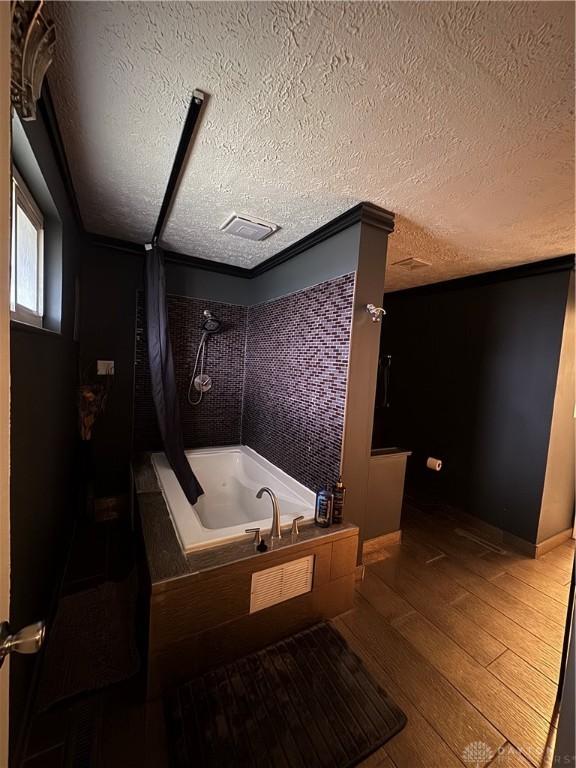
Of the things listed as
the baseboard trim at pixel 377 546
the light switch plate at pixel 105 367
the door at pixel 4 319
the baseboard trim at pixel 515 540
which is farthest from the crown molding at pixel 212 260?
the baseboard trim at pixel 515 540

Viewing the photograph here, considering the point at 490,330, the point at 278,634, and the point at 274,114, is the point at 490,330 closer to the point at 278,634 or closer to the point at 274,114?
the point at 274,114

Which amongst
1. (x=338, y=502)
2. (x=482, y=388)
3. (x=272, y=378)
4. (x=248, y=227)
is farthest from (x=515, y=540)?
(x=248, y=227)

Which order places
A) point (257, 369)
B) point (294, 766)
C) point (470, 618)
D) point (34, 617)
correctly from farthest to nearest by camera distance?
point (257, 369)
point (470, 618)
point (34, 617)
point (294, 766)

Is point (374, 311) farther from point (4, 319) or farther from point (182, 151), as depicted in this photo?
point (4, 319)

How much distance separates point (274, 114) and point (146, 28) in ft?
1.49

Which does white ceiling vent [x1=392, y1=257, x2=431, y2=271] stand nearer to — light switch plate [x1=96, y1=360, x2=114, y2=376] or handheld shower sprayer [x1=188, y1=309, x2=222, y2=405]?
handheld shower sprayer [x1=188, y1=309, x2=222, y2=405]

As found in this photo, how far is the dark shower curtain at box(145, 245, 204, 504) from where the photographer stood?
232cm

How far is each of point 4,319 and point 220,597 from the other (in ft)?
4.65

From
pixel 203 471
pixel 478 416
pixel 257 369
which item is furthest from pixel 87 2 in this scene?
pixel 478 416

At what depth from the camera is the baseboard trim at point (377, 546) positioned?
2.28m

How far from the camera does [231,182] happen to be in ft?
5.17

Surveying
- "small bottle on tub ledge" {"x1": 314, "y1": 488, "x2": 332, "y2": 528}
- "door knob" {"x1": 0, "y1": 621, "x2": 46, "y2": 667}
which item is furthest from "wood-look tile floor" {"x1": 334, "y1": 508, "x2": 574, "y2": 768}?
"door knob" {"x1": 0, "y1": 621, "x2": 46, "y2": 667}

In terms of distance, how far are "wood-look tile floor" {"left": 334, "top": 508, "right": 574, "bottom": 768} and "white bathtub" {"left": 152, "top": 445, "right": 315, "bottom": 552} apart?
0.78m

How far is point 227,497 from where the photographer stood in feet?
9.29
